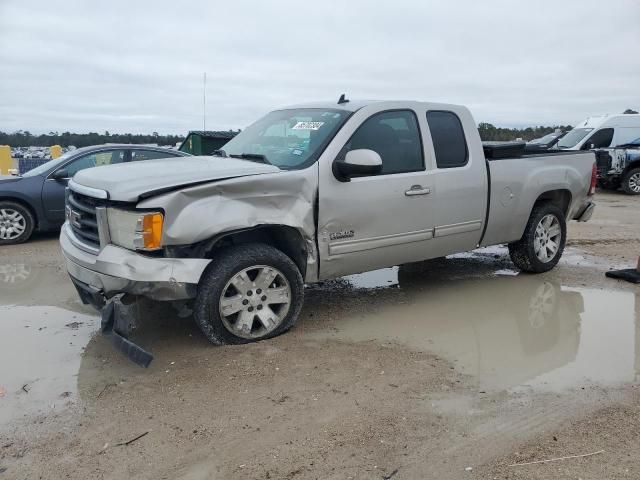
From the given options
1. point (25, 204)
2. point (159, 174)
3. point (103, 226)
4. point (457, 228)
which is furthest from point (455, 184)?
point (25, 204)

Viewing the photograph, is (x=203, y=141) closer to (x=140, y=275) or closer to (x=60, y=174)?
(x=60, y=174)

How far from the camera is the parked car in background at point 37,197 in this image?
8.51 meters

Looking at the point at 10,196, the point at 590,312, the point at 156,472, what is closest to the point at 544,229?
the point at 590,312

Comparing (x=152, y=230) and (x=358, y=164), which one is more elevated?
(x=358, y=164)

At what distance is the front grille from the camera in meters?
4.27

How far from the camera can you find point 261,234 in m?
4.61

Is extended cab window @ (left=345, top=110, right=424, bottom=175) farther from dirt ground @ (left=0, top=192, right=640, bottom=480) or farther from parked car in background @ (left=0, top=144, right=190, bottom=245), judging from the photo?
parked car in background @ (left=0, top=144, right=190, bottom=245)

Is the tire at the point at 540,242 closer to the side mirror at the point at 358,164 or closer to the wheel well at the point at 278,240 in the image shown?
the side mirror at the point at 358,164

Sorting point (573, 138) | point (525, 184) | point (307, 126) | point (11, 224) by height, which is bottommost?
point (11, 224)

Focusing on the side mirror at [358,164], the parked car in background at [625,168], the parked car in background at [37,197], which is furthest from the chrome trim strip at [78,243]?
the parked car in background at [625,168]

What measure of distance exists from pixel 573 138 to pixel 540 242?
12304mm

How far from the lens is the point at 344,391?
371cm

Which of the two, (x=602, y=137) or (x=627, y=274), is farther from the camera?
(x=602, y=137)

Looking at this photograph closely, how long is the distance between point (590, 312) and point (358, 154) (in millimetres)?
2718
